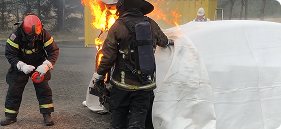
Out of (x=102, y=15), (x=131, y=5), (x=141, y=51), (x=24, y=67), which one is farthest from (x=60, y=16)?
(x=141, y=51)

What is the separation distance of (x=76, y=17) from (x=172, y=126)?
18042 millimetres

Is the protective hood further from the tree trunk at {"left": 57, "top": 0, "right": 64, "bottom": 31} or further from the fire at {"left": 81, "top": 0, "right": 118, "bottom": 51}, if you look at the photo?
the tree trunk at {"left": 57, "top": 0, "right": 64, "bottom": 31}

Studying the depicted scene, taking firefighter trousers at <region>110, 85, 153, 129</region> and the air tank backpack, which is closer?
the air tank backpack

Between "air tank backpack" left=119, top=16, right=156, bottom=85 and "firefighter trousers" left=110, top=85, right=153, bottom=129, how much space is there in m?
0.18

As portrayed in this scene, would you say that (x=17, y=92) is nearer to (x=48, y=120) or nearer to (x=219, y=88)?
(x=48, y=120)

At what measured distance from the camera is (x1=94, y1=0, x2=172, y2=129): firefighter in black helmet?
2.79 m

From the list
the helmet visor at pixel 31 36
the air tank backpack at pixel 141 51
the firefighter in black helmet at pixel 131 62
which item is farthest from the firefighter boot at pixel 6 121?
the air tank backpack at pixel 141 51

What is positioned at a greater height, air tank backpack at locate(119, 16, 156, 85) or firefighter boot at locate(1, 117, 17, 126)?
air tank backpack at locate(119, 16, 156, 85)

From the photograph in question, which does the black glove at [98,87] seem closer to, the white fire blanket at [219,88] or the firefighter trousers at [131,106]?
the firefighter trousers at [131,106]

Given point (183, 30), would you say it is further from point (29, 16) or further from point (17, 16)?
point (17, 16)

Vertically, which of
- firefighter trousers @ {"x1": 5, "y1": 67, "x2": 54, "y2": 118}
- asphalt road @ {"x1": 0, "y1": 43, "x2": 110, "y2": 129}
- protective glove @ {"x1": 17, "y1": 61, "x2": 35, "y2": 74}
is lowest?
asphalt road @ {"x1": 0, "y1": 43, "x2": 110, "y2": 129}

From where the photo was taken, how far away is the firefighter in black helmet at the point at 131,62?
2785 mm

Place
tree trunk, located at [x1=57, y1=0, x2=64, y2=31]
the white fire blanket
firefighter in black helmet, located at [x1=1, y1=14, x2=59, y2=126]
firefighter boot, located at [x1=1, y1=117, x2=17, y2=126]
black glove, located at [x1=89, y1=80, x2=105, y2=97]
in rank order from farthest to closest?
tree trunk, located at [x1=57, y1=0, x2=64, y2=31] → firefighter boot, located at [x1=1, y1=117, x2=17, y2=126] → firefighter in black helmet, located at [x1=1, y1=14, x2=59, y2=126] → black glove, located at [x1=89, y1=80, x2=105, y2=97] → the white fire blanket

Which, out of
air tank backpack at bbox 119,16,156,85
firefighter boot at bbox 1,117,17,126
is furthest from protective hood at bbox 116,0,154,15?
firefighter boot at bbox 1,117,17,126
